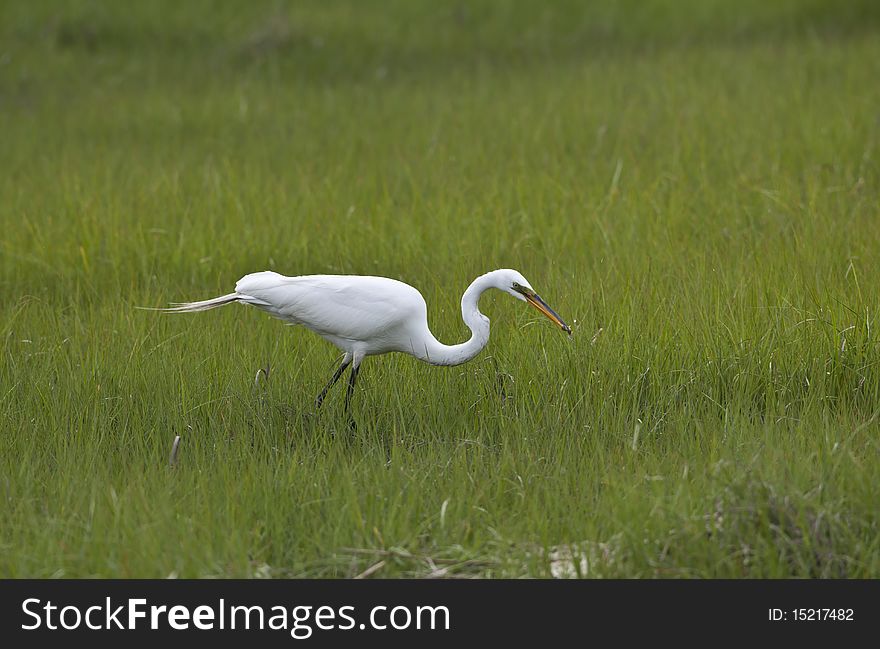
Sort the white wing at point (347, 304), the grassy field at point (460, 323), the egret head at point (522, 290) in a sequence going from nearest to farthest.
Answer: the grassy field at point (460, 323) → the egret head at point (522, 290) → the white wing at point (347, 304)

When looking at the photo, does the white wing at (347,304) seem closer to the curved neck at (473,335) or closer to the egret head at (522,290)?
the curved neck at (473,335)

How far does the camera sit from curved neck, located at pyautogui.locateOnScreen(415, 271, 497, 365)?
4496mm

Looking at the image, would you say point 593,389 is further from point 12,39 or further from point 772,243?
point 12,39

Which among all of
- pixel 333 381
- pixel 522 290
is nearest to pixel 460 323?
pixel 333 381

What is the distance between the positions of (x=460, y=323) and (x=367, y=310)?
781mm

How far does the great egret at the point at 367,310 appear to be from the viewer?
14.8 ft

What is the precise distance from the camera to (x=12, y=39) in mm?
12344

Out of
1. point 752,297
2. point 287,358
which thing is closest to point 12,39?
point 287,358

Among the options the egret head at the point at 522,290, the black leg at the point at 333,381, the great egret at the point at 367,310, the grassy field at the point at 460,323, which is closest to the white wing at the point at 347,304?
the great egret at the point at 367,310

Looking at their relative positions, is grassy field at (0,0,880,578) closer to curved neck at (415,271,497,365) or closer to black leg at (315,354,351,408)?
black leg at (315,354,351,408)

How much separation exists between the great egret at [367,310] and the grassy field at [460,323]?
23cm

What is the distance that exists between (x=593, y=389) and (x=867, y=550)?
4.87 feet

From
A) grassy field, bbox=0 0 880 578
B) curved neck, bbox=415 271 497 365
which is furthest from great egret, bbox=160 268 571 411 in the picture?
grassy field, bbox=0 0 880 578
